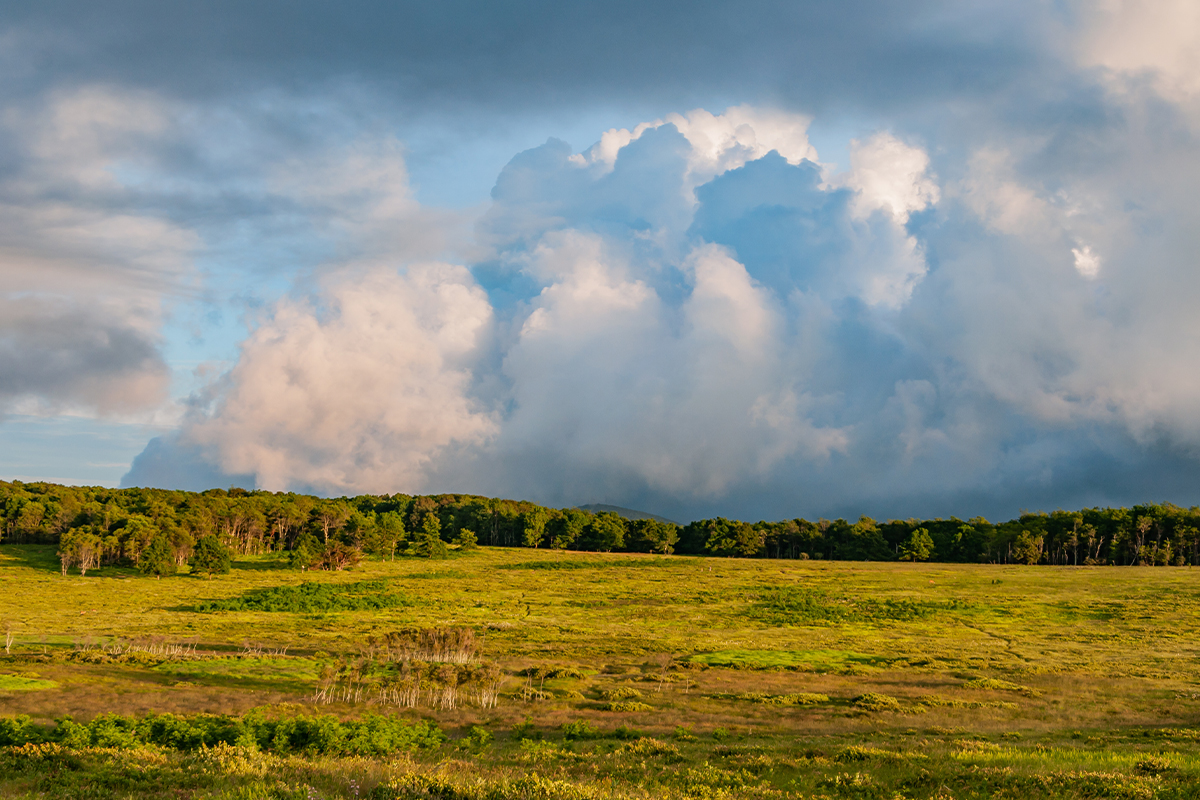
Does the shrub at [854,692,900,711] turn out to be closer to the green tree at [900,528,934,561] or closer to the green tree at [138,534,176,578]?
the green tree at [138,534,176,578]

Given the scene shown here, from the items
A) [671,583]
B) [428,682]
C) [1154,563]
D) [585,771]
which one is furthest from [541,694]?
[1154,563]

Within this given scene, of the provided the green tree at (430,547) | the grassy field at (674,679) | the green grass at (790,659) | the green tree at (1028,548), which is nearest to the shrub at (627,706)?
the grassy field at (674,679)

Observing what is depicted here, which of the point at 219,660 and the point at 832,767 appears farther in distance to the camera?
the point at 219,660

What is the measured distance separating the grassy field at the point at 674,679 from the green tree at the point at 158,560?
3.87 m

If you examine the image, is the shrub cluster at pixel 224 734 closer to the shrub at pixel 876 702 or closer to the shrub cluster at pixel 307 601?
the shrub at pixel 876 702

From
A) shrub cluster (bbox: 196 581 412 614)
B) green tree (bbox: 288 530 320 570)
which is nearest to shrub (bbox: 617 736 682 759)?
shrub cluster (bbox: 196 581 412 614)

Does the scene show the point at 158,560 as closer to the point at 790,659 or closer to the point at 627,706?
the point at 790,659

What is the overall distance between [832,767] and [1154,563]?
173039 mm

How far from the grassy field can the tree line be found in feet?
26.9

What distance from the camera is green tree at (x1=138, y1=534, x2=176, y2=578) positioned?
411 ft

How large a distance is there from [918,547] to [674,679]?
139 metres

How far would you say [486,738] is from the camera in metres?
30.7

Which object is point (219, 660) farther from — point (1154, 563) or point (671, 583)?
point (1154, 563)

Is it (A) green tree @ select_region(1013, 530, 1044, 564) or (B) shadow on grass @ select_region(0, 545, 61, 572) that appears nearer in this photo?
(B) shadow on grass @ select_region(0, 545, 61, 572)
